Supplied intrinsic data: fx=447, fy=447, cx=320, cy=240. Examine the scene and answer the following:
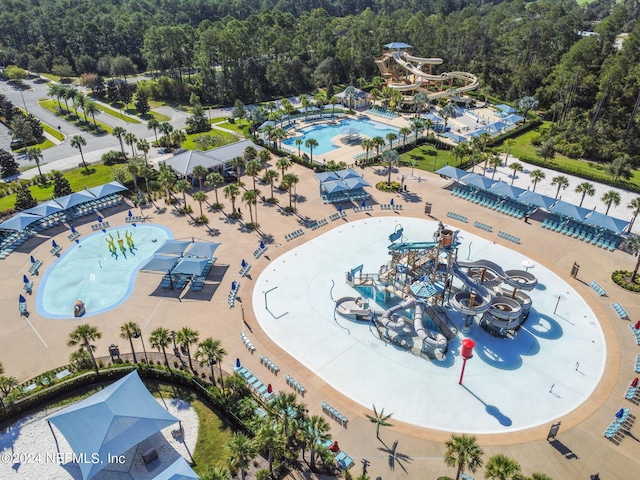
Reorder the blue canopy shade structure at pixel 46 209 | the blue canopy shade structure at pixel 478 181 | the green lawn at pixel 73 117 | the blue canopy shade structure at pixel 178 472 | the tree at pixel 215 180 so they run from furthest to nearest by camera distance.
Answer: the green lawn at pixel 73 117 → the blue canopy shade structure at pixel 478 181 → the tree at pixel 215 180 → the blue canopy shade structure at pixel 46 209 → the blue canopy shade structure at pixel 178 472

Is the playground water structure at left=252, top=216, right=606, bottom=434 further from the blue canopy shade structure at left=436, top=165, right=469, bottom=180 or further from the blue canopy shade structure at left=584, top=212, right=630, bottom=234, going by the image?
the blue canopy shade structure at left=436, top=165, right=469, bottom=180

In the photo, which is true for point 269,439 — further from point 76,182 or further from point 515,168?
point 76,182

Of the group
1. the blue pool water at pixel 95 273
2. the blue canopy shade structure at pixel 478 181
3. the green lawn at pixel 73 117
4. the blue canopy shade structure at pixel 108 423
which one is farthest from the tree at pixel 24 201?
the blue canopy shade structure at pixel 478 181

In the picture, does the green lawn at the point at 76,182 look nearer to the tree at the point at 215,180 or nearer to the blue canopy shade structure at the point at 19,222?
the blue canopy shade structure at the point at 19,222

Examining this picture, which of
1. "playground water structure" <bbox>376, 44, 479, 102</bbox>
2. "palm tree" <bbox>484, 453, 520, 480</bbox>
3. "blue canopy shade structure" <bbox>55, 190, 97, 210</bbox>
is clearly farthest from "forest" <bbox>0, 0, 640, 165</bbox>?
"palm tree" <bbox>484, 453, 520, 480</bbox>

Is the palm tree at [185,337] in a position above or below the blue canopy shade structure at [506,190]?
above

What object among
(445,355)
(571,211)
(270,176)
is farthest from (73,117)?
(571,211)
